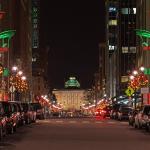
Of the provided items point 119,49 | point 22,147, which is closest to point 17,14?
point 119,49

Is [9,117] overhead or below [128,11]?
below

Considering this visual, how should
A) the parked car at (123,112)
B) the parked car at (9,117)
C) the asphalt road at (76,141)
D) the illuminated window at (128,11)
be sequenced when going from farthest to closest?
the illuminated window at (128,11) → the parked car at (123,112) → the parked car at (9,117) → the asphalt road at (76,141)

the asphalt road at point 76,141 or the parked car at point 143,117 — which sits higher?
the parked car at point 143,117

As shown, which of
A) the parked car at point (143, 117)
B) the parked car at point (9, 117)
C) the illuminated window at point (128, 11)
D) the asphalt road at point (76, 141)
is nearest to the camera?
the asphalt road at point (76, 141)

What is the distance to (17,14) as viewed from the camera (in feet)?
493

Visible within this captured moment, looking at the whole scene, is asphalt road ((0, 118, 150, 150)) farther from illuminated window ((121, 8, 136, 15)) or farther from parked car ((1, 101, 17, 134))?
illuminated window ((121, 8, 136, 15))

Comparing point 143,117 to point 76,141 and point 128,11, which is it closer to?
point 76,141

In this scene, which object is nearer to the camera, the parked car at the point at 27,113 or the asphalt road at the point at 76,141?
the asphalt road at the point at 76,141

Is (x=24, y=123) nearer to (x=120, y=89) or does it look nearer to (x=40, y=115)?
(x=40, y=115)

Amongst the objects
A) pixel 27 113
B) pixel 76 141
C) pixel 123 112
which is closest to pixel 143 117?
pixel 27 113

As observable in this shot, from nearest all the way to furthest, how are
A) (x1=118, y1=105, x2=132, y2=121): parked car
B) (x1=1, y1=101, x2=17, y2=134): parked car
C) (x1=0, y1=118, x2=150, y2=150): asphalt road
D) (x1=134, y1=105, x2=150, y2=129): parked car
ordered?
1. (x1=0, y1=118, x2=150, y2=150): asphalt road
2. (x1=1, y1=101, x2=17, y2=134): parked car
3. (x1=134, y1=105, x2=150, y2=129): parked car
4. (x1=118, y1=105, x2=132, y2=121): parked car

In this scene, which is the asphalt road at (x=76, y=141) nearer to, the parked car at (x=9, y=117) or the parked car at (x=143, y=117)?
the parked car at (x=9, y=117)

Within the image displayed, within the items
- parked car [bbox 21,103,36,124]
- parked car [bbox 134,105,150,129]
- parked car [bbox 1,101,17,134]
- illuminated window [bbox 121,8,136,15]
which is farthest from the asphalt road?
illuminated window [bbox 121,8,136,15]

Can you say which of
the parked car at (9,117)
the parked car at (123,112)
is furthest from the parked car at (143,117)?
the parked car at (123,112)
